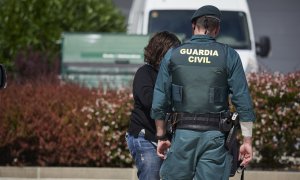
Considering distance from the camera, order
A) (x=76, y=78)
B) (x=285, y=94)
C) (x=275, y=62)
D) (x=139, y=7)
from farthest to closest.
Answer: (x=275, y=62) < (x=139, y=7) < (x=76, y=78) < (x=285, y=94)

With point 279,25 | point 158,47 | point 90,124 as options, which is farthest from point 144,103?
point 279,25

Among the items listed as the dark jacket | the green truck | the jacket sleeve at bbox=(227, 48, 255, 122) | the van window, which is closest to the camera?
the jacket sleeve at bbox=(227, 48, 255, 122)

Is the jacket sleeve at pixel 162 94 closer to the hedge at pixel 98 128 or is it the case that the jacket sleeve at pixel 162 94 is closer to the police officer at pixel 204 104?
the police officer at pixel 204 104

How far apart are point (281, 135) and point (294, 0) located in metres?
12.6

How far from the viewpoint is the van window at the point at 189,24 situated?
15812mm

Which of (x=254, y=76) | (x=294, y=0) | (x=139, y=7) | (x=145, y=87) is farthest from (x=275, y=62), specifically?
(x=145, y=87)

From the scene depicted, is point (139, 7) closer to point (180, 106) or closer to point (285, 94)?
point (285, 94)

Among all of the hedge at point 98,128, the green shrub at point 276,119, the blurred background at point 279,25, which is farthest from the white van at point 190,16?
the blurred background at point 279,25

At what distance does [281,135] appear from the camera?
11.4 metres

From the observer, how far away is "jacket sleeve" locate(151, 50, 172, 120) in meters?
6.45

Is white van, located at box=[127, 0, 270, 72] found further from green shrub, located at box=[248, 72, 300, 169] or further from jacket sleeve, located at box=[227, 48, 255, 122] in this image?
jacket sleeve, located at box=[227, 48, 255, 122]

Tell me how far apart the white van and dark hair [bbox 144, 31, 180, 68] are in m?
8.51

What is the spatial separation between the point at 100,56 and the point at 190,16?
1.90 metres

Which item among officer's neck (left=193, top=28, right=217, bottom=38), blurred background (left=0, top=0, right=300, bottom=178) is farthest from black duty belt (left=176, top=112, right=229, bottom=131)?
blurred background (left=0, top=0, right=300, bottom=178)
